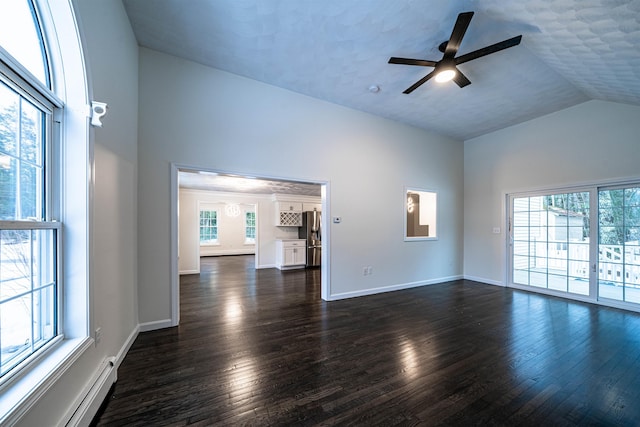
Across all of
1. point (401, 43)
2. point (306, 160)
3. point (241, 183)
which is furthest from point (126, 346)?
point (241, 183)

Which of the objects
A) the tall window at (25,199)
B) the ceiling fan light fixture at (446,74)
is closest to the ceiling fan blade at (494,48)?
the ceiling fan light fixture at (446,74)

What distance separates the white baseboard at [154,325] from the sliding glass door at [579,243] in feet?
20.5

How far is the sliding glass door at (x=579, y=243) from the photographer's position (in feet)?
12.7

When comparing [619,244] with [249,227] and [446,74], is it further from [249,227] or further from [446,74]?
[249,227]

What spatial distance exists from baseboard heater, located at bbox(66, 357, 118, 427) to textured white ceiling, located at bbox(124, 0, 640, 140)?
3243 mm

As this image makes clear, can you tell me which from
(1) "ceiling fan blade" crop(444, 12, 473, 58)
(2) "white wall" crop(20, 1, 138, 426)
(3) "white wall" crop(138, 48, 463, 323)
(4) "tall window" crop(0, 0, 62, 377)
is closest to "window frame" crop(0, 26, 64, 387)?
(4) "tall window" crop(0, 0, 62, 377)

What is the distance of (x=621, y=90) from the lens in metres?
3.38

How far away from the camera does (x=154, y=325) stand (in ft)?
9.93

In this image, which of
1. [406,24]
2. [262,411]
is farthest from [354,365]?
[406,24]

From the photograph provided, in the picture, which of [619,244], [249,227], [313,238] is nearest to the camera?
[619,244]

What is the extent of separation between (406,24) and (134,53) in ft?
9.86

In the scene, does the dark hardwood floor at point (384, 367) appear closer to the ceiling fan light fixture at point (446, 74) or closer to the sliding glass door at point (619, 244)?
the sliding glass door at point (619, 244)

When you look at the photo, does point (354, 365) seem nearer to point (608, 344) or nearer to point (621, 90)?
point (608, 344)

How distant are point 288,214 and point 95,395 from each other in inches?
256
